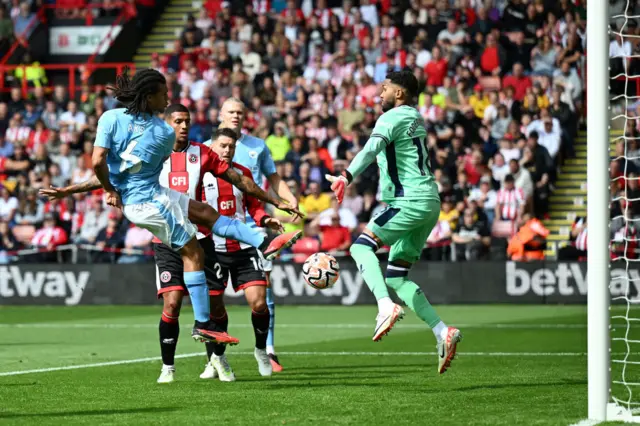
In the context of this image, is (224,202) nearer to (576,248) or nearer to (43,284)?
(576,248)

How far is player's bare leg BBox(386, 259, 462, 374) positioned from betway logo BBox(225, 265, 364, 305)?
39.1 feet

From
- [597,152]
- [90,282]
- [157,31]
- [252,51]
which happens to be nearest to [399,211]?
[597,152]

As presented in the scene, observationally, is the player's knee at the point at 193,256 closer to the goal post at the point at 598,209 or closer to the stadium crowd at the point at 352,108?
the goal post at the point at 598,209

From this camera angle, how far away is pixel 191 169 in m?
10.4

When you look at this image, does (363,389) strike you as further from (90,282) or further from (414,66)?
(414,66)

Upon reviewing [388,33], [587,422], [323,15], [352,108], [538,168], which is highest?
[323,15]

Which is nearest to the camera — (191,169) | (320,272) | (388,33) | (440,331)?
(440,331)

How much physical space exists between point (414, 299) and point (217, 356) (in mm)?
1734

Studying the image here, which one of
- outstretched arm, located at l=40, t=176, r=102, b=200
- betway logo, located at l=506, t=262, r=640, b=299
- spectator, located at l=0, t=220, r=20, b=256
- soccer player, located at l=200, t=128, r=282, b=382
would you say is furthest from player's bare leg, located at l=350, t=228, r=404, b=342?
spectator, located at l=0, t=220, r=20, b=256

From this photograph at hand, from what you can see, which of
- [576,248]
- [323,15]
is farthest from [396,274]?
[323,15]

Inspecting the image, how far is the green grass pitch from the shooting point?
307 inches

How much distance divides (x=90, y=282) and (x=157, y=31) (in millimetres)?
11082

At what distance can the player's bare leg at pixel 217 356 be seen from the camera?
10.2 meters

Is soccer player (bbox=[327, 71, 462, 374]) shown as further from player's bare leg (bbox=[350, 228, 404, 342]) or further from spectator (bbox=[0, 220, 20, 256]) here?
spectator (bbox=[0, 220, 20, 256])
